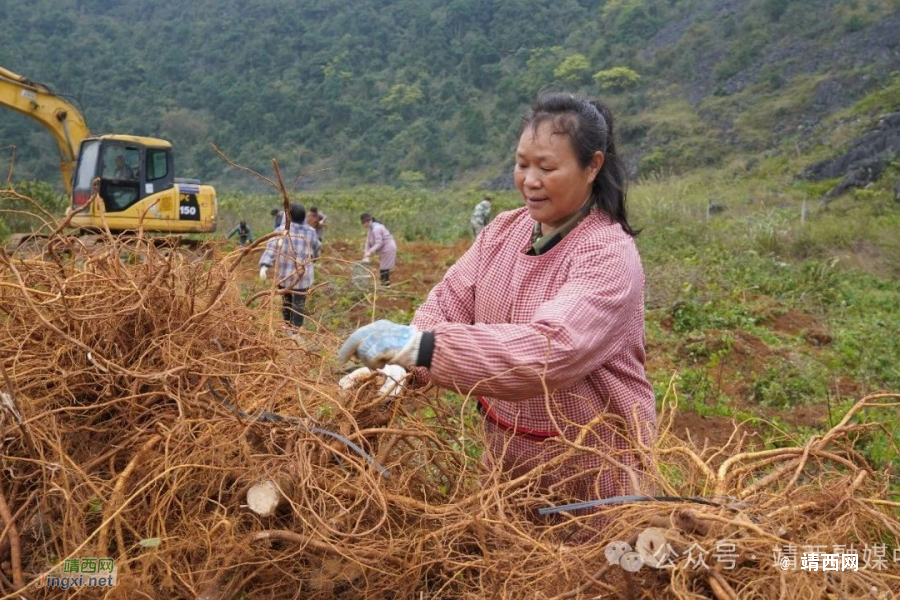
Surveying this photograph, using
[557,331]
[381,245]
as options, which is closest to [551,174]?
[557,331]

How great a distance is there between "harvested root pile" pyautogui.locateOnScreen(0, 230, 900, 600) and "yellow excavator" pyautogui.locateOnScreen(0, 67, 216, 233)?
25.8ft

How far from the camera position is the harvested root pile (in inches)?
51.1

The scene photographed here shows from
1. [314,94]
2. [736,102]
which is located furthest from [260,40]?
[736,102]

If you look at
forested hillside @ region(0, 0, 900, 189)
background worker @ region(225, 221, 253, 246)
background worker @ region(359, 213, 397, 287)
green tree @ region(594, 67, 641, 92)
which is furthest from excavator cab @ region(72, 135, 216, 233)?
green tree @ region(594, 67, 641, 92)

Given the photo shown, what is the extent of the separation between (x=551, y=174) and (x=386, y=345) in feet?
1.79

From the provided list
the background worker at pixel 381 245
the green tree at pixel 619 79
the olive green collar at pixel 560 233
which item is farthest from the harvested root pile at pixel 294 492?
the green tree at pixel 619 79

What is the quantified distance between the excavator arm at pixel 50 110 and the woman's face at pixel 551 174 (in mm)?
9683

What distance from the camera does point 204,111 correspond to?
45.6 m

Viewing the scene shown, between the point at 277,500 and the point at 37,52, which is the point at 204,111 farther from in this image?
the point at 277,500

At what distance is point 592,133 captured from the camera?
163cm

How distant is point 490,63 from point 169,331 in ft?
163

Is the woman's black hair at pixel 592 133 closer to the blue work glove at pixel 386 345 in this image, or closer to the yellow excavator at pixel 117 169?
the blue work glove at pixel 386 345

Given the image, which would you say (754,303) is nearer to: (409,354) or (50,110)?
(409,354)

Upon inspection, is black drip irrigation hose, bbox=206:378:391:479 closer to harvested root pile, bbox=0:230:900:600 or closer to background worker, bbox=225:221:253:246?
harvested root pile, bbox=0:230:900:600
